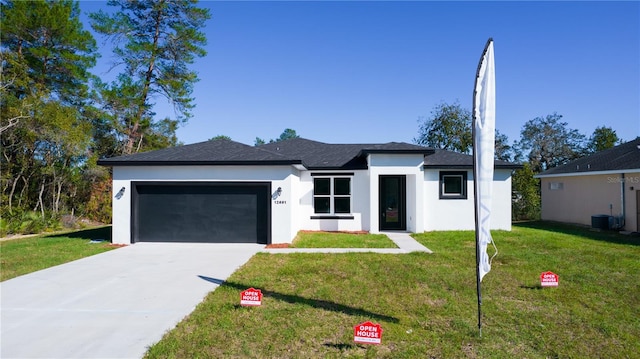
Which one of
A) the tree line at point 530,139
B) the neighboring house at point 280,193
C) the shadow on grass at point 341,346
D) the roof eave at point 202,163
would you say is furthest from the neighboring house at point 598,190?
the shadow on grass at point 341,346

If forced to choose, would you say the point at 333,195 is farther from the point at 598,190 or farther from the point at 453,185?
the point at 598,190

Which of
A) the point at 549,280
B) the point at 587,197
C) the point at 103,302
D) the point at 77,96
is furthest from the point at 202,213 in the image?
the point at 587,197

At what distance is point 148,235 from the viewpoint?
1089cm

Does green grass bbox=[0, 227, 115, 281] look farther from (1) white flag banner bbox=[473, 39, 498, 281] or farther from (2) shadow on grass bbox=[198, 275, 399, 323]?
(1) white flag banner bbox=[473, 39, 498, 281]

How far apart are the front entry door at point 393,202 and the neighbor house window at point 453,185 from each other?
1536mm

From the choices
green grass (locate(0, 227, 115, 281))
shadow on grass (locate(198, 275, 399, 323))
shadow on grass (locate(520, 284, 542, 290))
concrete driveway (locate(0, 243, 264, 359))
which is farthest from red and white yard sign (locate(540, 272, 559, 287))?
green grass (locate(0, 227, 115, 281))

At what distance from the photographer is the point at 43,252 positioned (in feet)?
30.5

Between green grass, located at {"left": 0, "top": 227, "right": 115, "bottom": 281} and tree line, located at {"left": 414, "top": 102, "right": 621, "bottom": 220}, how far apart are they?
1166 inches

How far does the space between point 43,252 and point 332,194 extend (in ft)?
30.3

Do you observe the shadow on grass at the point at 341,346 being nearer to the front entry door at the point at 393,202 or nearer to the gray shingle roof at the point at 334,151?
the gray shingle roof at the point at 334,151

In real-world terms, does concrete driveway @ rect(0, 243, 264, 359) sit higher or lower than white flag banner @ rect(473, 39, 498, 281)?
lower

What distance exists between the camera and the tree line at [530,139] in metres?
32.5

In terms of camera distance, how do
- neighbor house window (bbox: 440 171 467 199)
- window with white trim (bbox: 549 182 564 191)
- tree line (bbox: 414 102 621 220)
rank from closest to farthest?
1. neighbor house window (bbox: 440 171 467 199)
2. window with white trim (bbox: 549 182 564 191)
3. tree line (bbox: 414 102 621 220)

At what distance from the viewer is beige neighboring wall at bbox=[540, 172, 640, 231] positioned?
46.1ft
